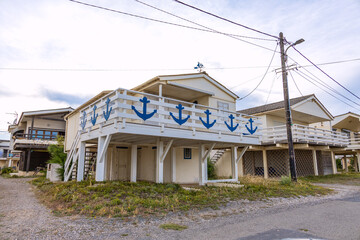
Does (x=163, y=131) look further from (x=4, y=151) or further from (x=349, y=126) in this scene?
(x=4, y=151)

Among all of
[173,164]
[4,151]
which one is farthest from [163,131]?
[4,151]

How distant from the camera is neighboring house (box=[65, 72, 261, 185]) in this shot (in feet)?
32.7

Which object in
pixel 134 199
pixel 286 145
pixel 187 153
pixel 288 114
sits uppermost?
pixel 288 114

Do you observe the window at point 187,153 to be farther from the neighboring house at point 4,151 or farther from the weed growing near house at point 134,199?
the neighboring house at point 4,151

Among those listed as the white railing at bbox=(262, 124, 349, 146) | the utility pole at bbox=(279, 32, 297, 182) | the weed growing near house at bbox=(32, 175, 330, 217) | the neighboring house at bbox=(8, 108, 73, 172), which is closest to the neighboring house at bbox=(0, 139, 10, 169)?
the neighboring house at bbox=(8, 108, 73, 172)

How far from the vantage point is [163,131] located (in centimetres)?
998

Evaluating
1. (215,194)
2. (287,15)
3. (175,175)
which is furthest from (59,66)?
(287,15)

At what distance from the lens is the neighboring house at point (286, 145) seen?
20.0 metres

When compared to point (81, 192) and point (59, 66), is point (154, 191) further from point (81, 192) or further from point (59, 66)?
point (59, 66)

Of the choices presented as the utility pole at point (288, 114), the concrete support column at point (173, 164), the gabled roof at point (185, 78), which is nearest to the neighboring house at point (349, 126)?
the utility pole at point (288, 114)

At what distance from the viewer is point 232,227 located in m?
5.79

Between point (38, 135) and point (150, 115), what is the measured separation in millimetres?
21019

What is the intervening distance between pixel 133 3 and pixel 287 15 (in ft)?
21.3

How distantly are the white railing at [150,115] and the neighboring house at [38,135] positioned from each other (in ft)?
47.5
